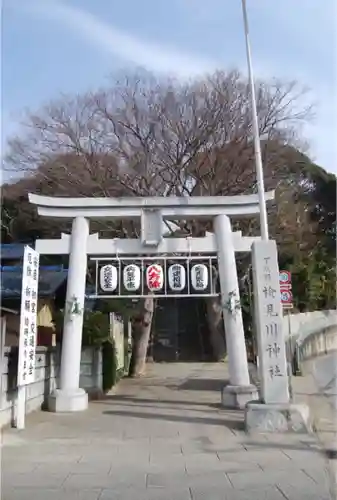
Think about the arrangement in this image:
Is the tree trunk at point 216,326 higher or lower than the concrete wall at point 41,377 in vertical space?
higher

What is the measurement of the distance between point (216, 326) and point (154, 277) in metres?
12.3

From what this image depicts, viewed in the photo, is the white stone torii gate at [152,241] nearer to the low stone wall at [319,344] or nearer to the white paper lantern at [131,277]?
the white paper lantern at [131,277]

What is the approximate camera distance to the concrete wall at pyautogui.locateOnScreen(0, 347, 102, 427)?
29.7 ft

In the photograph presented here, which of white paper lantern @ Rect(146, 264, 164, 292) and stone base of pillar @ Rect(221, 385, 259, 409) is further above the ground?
white paper lantern @ Rect(146, 264, 164, 292)

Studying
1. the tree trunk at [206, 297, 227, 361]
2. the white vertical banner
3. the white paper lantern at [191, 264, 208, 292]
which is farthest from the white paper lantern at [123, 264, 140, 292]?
the tree trunk at [206, 297, 227, 361]

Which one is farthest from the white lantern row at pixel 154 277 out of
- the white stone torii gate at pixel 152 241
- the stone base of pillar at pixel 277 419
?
the stone base of pillar at pixel 277 419

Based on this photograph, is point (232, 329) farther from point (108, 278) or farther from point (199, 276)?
point (108, 278)

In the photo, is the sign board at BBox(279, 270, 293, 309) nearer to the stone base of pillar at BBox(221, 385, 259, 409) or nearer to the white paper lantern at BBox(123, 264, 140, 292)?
the stone base of pillar at BBox(221, 385, 259, 409)

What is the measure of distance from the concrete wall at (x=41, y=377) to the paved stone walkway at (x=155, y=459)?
417 millimetres

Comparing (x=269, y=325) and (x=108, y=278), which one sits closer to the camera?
(x=269, y=325)

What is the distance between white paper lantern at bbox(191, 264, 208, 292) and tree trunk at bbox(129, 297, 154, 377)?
6041 millimetres

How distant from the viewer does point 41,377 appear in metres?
11.4

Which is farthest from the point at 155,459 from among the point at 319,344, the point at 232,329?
the point at 319,344

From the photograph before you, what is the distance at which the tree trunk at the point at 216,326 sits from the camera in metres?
22.4
